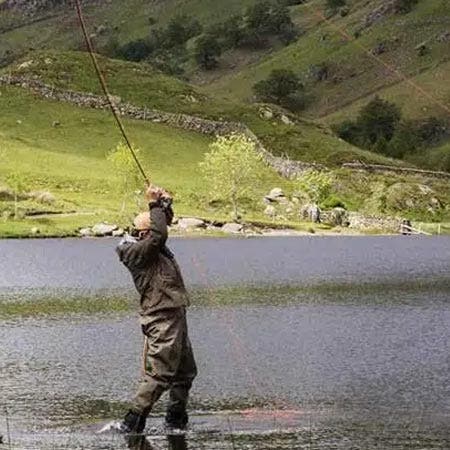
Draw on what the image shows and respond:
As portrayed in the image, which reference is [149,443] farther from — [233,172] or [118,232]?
[233,172]

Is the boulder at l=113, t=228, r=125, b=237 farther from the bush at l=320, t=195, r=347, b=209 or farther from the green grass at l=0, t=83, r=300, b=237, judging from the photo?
the bush at l=320, t=195, r=347, b=209

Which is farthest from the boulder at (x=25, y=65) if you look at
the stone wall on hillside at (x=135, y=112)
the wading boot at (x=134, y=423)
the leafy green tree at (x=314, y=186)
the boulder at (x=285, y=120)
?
the wading boot at (x=134, y=423)

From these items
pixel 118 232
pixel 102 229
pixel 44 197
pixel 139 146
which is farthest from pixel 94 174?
pixel 102 229

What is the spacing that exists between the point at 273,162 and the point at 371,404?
10592 centimetres

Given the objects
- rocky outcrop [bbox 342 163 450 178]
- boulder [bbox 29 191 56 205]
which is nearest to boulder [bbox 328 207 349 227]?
rocky outcrop [bbox 342 163 450 178]

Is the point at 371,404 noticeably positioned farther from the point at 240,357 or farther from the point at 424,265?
the point at 424,265

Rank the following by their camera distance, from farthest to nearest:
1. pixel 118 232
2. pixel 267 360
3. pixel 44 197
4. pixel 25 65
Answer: pixel 25 65 < pixel 44 197 < pixel 118 232 < pixel 267 360

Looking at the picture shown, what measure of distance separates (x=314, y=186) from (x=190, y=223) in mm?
21433

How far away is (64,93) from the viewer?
143250 millimetres

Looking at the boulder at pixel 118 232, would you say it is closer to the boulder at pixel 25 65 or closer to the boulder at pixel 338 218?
the boulder at pixel 338 218

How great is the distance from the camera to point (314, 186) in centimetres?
11069

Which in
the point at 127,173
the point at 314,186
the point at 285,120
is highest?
the point at 285,120

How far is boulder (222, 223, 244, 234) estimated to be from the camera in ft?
305

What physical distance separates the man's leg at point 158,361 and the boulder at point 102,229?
223ft
